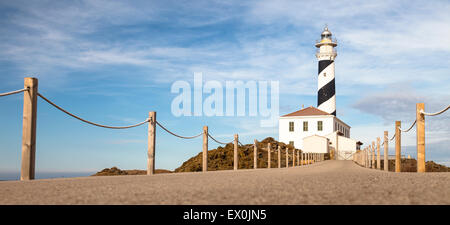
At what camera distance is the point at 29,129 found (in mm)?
5621

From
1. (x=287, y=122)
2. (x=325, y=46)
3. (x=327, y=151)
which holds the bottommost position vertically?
(x=327, y=151)

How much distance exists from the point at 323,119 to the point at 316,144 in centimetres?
485

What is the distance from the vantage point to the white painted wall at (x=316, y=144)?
39544mm

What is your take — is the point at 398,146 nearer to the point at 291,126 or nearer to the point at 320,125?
the point at 320,125

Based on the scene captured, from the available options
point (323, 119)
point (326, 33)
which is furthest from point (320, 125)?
point (326, 33)

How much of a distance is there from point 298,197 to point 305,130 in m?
43.1

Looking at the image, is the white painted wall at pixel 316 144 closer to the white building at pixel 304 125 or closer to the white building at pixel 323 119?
the white building at pixel 323 119

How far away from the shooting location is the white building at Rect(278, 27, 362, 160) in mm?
43438
